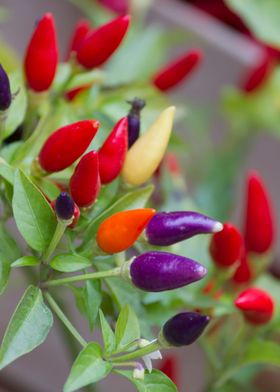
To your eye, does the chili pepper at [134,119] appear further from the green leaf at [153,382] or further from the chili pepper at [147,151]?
the green leaf at [153,382]

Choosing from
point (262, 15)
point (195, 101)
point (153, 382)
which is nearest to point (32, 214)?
point (153, 382)

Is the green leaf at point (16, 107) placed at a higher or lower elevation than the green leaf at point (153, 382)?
higher

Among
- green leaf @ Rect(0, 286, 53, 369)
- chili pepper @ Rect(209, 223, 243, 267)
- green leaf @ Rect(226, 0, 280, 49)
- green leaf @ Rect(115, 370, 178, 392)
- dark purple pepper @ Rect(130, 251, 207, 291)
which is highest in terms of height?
green leaf @ Rect(226, 0, 280, 49)

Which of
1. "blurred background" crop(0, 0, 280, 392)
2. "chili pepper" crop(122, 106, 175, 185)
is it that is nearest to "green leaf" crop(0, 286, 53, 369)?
"chili pepper" crop(122, 106, 175, 185)

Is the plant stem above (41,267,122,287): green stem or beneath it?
beneath

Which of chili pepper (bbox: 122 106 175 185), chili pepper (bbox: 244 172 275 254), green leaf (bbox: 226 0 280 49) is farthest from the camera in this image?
green leaf (bbox: 226 0 280 49)

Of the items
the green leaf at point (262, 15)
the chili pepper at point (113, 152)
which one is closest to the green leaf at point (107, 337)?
the chili pepper at point (113, 152)

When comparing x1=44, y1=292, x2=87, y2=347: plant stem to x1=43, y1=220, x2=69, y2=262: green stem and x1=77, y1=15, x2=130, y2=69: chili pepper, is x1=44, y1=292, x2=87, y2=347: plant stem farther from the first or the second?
x1=77, y1=15, x2=130, y2=69: chili pepper
